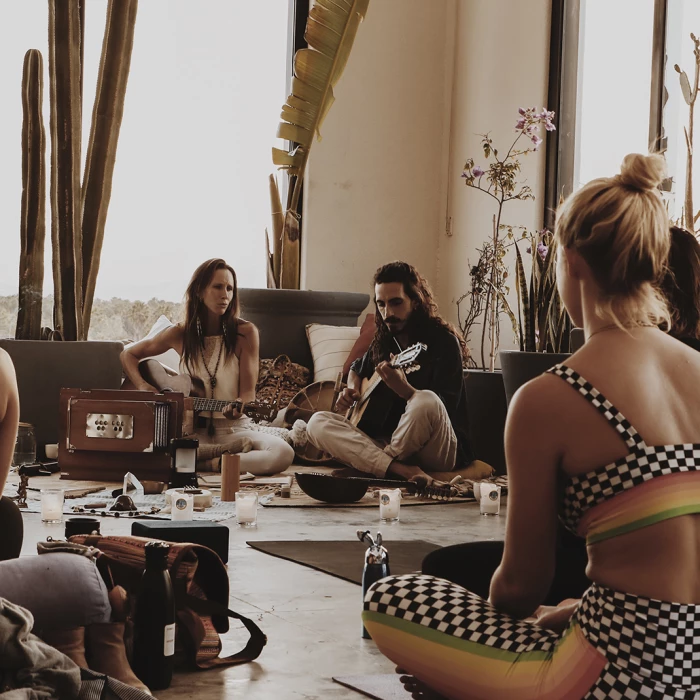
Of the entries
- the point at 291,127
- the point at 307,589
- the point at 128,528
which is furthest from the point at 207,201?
the point at 307,589

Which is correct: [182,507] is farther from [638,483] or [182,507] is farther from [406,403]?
[638,483]

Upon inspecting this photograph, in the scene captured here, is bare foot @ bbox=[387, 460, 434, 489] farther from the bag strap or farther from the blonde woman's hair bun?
the blonde woman's hair bun

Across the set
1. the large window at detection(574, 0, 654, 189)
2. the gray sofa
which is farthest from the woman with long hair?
the gray sofa

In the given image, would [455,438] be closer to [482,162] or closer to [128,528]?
[128,528]

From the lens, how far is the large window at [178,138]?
22.5ft

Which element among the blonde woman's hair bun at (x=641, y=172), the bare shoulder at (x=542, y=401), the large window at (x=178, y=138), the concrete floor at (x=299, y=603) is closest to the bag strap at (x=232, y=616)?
the concrete floor at (x=299, y=603)

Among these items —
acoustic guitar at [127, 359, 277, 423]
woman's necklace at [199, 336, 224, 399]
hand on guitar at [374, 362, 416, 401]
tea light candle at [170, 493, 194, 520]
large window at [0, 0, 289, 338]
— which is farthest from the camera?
large window at [0, 0, 289, 338]

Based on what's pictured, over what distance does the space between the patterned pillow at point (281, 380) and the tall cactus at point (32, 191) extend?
A: 4.42 feet

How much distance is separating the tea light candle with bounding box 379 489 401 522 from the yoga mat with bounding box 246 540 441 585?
0.41 meters

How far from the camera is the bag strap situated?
7.34 feet

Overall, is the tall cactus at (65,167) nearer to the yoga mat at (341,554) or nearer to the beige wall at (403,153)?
the beige wall at (403,153)

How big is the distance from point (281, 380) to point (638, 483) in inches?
198

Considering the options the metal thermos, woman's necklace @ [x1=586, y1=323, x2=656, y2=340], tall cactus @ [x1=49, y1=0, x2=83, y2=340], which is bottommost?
the metal thermos

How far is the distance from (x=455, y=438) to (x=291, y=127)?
2767 mm
